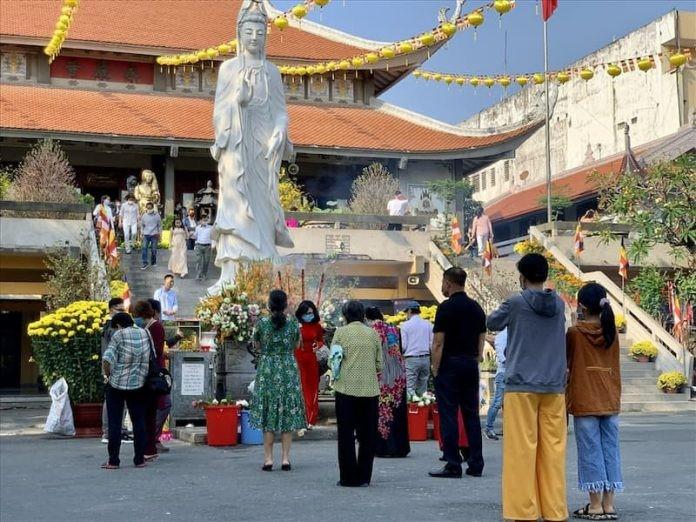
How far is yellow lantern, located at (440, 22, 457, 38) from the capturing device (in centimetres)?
2139

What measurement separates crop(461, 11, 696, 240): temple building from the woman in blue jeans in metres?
27.0

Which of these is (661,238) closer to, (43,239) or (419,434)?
(419,434)

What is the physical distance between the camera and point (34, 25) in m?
32.8

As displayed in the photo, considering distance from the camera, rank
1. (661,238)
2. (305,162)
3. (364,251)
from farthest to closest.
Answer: (305,162) < (364,251) < (661,238)

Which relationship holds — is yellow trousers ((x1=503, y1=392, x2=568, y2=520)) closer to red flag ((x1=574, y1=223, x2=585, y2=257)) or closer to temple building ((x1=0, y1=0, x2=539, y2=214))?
red flag ((x1=574, y1=223, x2=585, y2=257))

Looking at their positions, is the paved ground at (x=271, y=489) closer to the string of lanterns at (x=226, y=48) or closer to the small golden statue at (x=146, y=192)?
the string of lanterns at (x=226, y=48)

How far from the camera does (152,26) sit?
35.0 m

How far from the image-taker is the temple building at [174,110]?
31094mm

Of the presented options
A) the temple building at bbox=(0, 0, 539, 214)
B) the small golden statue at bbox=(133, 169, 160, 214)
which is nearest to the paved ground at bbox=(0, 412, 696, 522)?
the small golden statue at bbox=(133, 169, 160, 214)

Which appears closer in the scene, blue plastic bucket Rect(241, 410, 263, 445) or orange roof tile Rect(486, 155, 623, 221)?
blue plastic bucket Rect(241, 410, 263, 445)

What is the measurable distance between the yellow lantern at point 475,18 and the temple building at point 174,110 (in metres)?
8.48

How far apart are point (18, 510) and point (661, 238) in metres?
13.1

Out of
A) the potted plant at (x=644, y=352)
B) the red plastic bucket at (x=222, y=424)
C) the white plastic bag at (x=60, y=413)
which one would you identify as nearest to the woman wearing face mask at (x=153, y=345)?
the red plastic bucket at (x=222, y=424)

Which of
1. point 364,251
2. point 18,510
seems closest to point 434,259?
point 364,251
